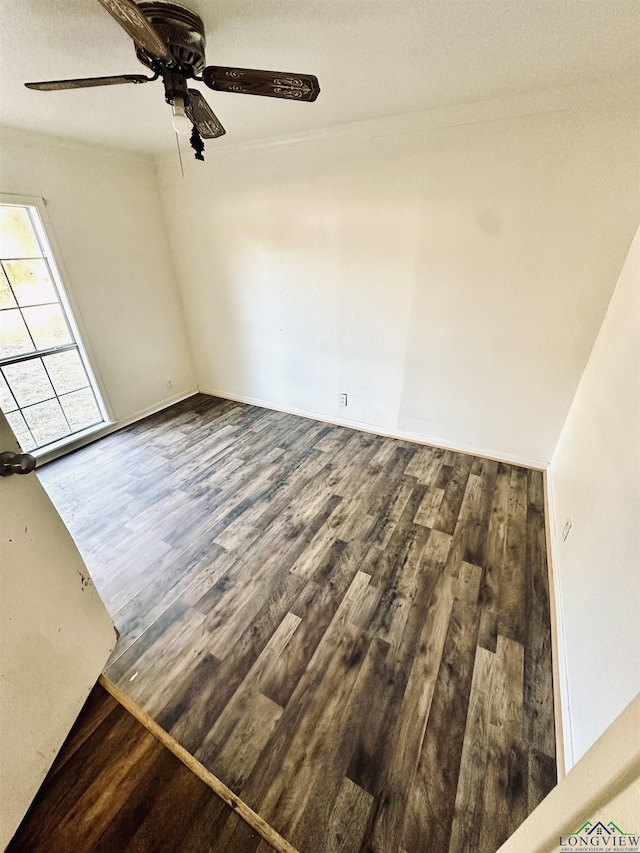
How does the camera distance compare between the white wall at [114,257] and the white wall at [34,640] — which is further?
the white wall at [114,257]

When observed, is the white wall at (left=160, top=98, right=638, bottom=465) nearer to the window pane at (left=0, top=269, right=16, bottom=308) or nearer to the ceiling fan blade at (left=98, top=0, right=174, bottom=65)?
the window pane at (left=0, top=269, right=16, bottom=308)

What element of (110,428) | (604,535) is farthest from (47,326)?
(604,535)

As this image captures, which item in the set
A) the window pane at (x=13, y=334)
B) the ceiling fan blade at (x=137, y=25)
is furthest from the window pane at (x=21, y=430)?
the ceiling fan blade at (x=137, y=25)

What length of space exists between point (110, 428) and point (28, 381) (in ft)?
2.52

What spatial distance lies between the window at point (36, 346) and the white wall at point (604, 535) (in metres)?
3.42

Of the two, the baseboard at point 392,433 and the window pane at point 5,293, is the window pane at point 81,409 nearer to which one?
the window pane at point 5,293

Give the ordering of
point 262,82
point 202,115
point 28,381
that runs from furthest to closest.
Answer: point 28,381 → point 202,115 → point 262,82

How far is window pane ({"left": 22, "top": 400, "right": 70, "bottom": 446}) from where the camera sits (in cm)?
278

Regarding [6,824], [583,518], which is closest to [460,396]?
[583,518]

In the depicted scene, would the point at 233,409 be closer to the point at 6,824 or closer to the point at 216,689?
the point at 216,689

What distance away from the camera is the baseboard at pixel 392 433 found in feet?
8.71

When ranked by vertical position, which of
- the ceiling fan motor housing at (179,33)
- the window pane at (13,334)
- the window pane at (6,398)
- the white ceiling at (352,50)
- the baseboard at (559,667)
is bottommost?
the baseboard at (559,667)

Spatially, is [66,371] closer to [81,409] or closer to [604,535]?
[81,409]

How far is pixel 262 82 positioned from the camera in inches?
47.9
